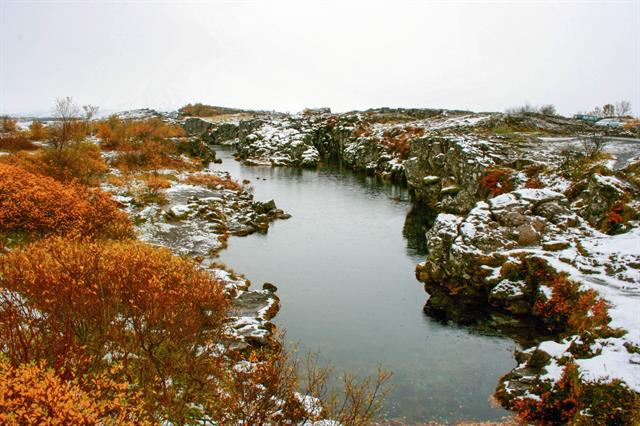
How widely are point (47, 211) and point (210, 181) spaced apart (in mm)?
32524

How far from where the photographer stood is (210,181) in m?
61.0

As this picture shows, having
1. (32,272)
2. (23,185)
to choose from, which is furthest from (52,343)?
(23,185)

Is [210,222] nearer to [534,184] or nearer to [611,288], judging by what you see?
[534,184]

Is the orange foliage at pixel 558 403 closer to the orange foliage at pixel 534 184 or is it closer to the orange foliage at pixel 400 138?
the orange foliage at pixel 534 184

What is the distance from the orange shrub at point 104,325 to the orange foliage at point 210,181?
4186 centimetres

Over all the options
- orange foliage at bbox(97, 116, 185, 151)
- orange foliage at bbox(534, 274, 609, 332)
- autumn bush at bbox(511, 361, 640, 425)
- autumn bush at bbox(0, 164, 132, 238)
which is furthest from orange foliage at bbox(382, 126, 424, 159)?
autumn bush at bbox(511, 361, 640, 425)

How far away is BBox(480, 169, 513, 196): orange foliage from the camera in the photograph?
41594 mm

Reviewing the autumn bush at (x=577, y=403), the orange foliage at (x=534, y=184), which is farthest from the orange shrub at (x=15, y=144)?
the autumn bush at (x=577, y=403)

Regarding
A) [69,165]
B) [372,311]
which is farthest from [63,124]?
[372,311]

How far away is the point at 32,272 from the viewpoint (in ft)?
47.9

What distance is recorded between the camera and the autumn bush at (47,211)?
91.5 feet

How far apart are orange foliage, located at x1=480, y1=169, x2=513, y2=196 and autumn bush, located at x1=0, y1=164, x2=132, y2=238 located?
34.3 meters

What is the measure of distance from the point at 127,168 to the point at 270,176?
2834 cm

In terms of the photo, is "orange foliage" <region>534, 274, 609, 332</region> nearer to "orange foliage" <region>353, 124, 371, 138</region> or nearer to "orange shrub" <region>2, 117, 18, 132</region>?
"orange shrub" <region>2, 117, 18, 132</region>
